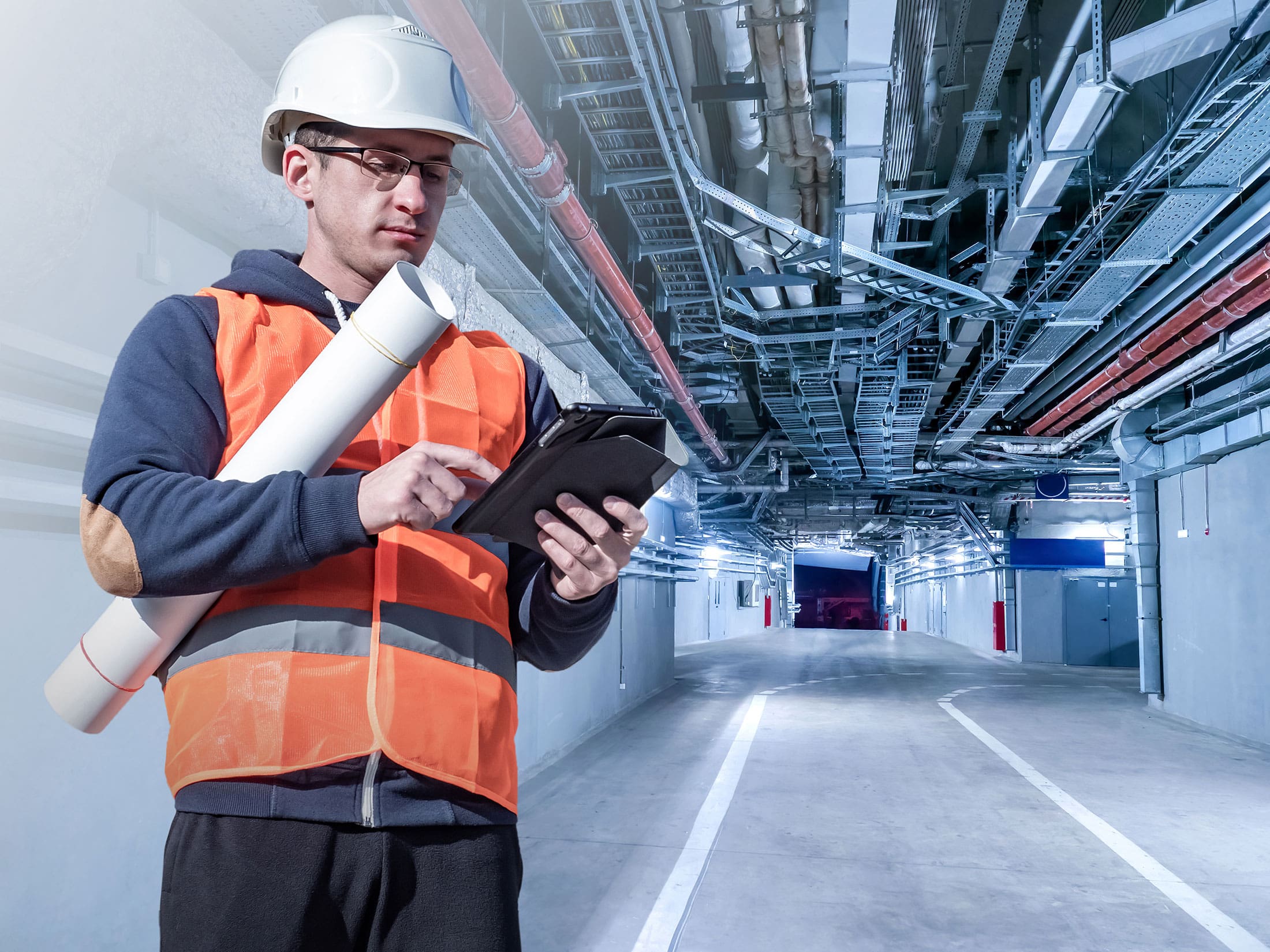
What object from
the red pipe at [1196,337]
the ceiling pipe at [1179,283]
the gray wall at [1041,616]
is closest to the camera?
the ceiling pipe at [1179,283]

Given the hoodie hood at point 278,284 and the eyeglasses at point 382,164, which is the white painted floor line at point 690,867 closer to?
the hoodie hood at point 278,284

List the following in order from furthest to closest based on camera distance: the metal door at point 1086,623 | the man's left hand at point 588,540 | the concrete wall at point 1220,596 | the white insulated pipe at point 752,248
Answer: the metal door at point 1086,623, the concrete wall at point 1220,596, the white insulated pipe at point 752,248, the man's left hand at point 588,540

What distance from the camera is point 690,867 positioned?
4.07 metres

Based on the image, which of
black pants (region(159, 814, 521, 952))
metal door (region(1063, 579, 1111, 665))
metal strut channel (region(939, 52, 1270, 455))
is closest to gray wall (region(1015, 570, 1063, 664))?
metal door (region(1063, 579, 1111, 665))

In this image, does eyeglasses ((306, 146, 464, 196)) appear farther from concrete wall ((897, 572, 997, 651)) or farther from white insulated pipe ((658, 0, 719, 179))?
concrete wall ((897, 572, 997, 651))

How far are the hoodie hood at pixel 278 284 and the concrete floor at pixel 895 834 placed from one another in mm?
2849

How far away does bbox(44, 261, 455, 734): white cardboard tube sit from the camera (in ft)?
3.06

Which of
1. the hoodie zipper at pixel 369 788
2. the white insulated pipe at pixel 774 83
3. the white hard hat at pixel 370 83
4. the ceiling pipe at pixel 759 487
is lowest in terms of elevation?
the hoodie zipper at pixel 369 788

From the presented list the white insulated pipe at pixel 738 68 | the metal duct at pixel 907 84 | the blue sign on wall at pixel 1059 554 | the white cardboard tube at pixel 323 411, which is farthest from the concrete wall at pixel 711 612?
the white cardboard tube at pixel 323 411

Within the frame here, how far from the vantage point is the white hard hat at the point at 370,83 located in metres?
1.09

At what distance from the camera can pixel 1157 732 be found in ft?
27.8

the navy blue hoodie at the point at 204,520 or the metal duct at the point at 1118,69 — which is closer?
the navy blue hoodie at the point at 204,520

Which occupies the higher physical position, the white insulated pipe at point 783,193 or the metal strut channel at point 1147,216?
the white insulated pipe at point 783,193

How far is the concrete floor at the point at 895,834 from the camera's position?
135 inches
